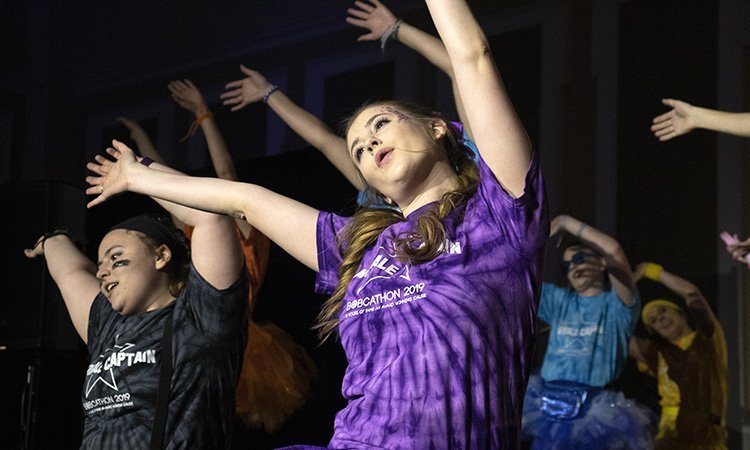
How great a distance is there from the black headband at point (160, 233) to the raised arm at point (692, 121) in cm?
175

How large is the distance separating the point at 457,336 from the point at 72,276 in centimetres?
173

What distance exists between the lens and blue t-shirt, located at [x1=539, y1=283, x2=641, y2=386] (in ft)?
12.0

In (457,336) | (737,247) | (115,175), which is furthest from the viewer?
(737,247)

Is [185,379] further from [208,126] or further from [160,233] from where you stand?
[208,126]

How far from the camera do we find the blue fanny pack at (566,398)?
369 centimetres

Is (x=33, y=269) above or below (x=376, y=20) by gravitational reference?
below

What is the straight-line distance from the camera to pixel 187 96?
4.58 meters

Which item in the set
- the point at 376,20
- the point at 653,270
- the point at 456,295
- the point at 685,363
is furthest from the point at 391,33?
the point at 456,295

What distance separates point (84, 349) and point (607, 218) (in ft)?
7.39

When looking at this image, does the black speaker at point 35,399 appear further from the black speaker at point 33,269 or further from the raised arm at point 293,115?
the raised arm at point 293,115

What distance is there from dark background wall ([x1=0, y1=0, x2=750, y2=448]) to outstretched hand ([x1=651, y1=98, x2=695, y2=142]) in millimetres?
67

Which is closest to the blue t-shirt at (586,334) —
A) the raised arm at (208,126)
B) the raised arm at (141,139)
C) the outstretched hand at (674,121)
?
the outstretched hand at (674,121)

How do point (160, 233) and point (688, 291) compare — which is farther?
point (688, 291)

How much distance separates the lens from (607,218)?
12.0ft
